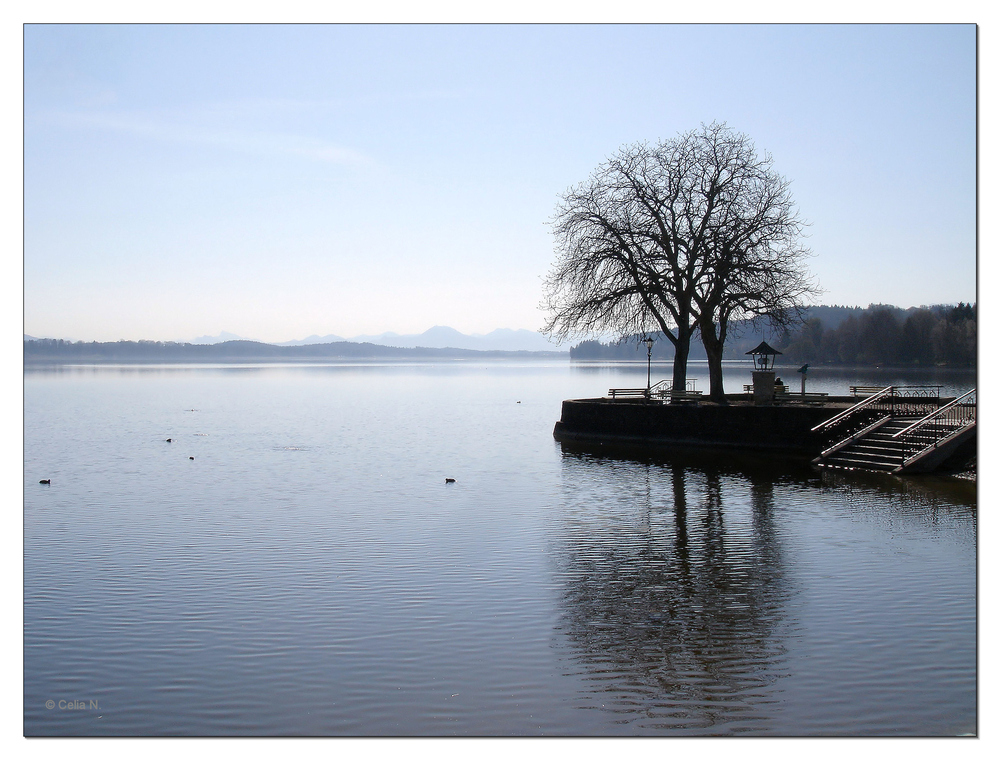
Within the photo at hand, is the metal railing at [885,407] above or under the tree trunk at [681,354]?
under

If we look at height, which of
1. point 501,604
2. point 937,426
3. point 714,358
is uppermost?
point 714,358

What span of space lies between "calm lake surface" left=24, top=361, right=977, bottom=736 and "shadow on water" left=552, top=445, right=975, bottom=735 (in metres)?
0.06

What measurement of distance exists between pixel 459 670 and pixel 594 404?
28.8 m

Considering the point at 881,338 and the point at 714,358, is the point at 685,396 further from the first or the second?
the point at 881,338

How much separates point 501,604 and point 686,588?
3240 millimetres

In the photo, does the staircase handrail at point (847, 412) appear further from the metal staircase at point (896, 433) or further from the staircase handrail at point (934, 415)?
the staircase handrail at point (934, 415)

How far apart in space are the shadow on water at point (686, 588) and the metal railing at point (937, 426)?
2160mm

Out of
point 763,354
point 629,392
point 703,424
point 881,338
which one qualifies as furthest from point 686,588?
point 881,338

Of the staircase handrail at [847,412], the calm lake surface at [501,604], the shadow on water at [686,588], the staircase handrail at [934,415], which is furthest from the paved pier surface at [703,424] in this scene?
the shadow on water at [686,588]

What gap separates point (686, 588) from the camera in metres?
14.6

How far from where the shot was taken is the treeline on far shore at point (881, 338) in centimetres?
4030

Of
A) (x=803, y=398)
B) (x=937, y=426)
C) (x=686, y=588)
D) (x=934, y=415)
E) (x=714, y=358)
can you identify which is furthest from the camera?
(x=714, y=358)

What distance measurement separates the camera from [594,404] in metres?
38.9
